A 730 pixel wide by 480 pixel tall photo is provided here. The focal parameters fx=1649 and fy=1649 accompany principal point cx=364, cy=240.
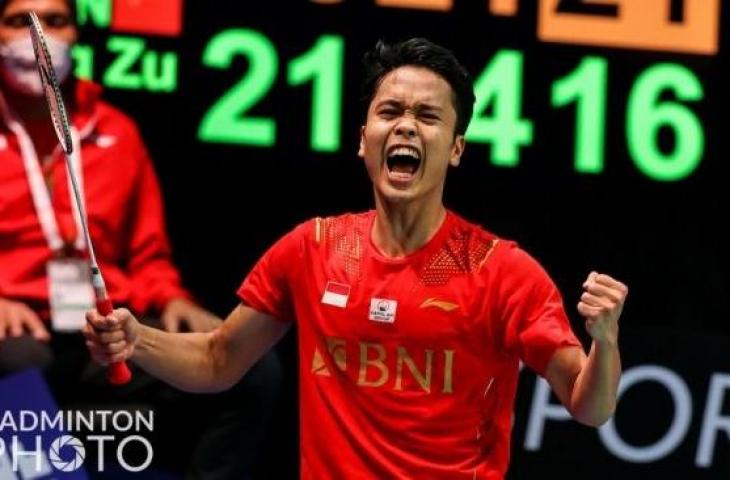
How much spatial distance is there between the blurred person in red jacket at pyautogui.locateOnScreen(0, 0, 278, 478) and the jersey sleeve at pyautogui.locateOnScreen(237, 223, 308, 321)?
1186mm

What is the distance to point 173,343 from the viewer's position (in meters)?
2.96

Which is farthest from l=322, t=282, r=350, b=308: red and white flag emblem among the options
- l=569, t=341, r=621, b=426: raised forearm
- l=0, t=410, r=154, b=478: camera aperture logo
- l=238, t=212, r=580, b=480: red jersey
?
l=0, t=410, r=154, b=478: camera aperture logo

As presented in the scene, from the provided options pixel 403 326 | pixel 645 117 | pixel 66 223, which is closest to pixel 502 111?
pixel 645 117

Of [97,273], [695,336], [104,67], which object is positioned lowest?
[695,336]

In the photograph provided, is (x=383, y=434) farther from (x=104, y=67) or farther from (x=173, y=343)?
(x=104, y=67)

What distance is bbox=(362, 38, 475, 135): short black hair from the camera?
9.69 feet

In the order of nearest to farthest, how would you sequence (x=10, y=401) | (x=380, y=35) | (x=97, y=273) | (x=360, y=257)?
(x=97, y=273) < (x=360, y=257) < (x=10, y=401) < (x=380, y=35)

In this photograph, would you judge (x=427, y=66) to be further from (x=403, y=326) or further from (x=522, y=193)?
(x=522, y=193)

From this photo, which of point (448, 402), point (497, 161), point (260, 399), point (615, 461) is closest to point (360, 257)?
point (448, 402)

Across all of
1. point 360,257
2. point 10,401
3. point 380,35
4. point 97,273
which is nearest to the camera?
point 97,273

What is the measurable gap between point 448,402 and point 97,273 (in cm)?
63

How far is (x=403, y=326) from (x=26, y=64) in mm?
1730

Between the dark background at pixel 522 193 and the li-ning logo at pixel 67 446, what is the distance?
0.53m

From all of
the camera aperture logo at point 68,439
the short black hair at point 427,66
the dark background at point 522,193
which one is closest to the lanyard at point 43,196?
the dark background at point 522,193
